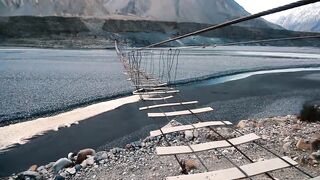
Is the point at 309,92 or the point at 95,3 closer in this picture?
the point at 309,92

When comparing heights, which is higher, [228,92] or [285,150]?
[285,150]

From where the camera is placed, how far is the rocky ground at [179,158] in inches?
253

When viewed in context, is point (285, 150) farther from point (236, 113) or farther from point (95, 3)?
point (95, 3)

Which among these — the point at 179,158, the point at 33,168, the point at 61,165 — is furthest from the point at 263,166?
the point at 33,168

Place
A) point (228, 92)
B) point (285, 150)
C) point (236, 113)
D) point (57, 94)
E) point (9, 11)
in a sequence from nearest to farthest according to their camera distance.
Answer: point (285, 150) < point (236, 113) < point (57, 94) < point (228, 92) < point (9, 11)

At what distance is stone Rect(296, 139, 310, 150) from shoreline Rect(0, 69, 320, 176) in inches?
174

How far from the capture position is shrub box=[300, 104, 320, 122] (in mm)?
12687

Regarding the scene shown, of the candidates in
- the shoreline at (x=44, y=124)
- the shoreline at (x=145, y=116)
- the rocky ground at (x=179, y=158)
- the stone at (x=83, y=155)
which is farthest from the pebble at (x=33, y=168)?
the shoreline at (x=44, y=124)

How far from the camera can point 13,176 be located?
26.2 ft

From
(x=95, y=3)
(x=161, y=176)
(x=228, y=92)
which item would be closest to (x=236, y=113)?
(x=228, y=92)

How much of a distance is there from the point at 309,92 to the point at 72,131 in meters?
13.1

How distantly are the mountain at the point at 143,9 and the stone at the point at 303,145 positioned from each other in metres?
103

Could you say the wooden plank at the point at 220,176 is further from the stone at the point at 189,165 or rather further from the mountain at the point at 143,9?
the mountain at the point at 143,9

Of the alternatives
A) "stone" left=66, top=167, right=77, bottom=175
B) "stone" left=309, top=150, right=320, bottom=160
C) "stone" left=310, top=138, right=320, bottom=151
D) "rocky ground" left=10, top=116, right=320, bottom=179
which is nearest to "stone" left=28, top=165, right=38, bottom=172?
"rocky ground" left=10, top=116, right=320, bottom=179
